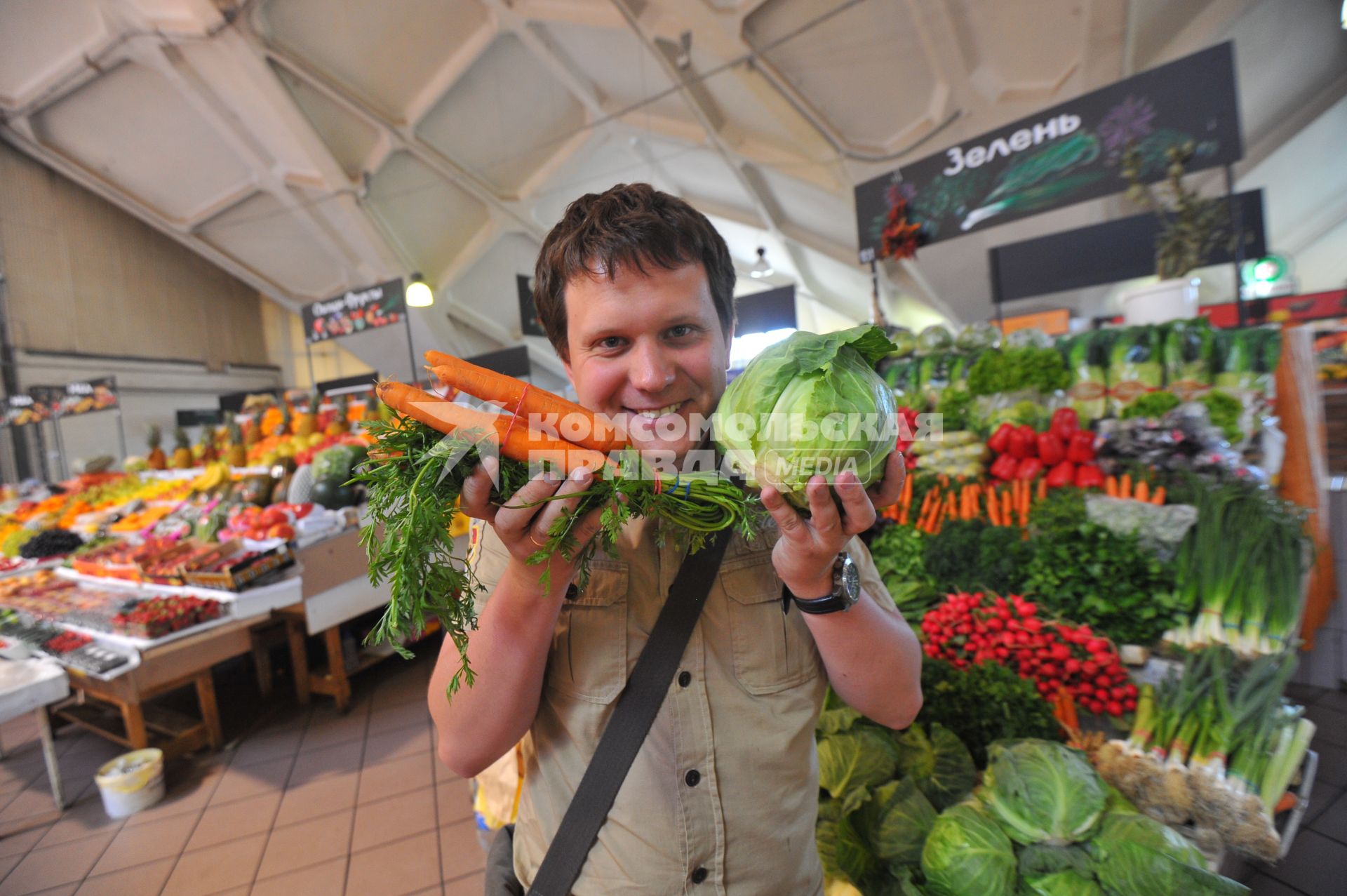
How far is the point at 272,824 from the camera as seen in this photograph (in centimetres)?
337

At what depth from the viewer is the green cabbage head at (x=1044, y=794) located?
1.86 meters

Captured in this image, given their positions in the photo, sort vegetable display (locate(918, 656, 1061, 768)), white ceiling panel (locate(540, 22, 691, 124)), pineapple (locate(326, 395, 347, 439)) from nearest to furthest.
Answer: vegetable display (locate(918, 656, 1061, 768))
pineapple (locate(326, 395, 347, 439))
white ceiling panel (locate(540, 22, 691, 124))

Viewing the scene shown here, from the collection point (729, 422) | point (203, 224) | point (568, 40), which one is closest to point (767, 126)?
point (568, 40)

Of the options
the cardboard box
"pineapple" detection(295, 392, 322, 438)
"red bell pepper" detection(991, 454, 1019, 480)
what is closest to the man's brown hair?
"red bell pepper" detection(991, 454, 1019, 480)

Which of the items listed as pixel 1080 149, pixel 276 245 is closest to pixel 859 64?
pixel 1080 149

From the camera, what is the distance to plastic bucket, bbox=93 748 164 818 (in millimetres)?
3479

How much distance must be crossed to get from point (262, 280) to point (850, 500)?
20.6m

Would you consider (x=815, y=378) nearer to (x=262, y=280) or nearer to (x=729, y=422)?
(x=729, y=422)

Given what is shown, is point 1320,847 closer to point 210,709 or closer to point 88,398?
point 210,709

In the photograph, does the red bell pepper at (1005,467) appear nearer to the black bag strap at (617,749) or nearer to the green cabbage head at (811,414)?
the green cabbage head at (811,414)

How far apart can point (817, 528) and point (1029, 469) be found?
132 inches

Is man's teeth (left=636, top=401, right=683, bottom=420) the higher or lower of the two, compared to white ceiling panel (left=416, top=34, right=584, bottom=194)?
lower

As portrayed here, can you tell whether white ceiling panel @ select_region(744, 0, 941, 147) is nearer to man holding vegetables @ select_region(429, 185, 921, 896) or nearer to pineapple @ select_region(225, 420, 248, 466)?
pineapple @ select_region(225, 420, 248, 466)

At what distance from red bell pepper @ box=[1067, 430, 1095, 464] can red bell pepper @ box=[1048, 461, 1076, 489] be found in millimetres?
47
